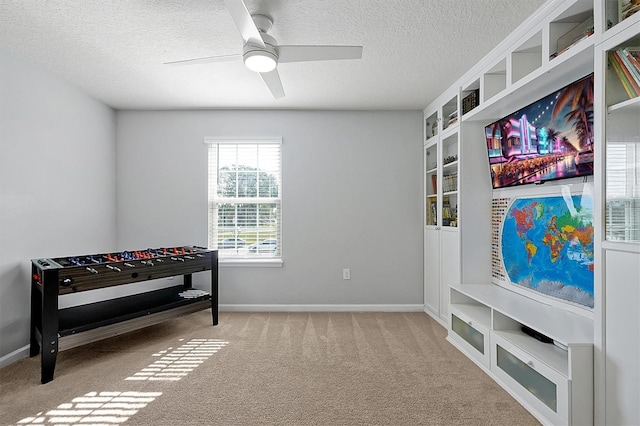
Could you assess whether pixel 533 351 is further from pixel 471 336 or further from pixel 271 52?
pixel 271 52

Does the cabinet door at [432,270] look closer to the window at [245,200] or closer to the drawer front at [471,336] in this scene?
the drawer front at [471,336]

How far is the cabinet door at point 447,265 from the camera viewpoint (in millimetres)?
3271

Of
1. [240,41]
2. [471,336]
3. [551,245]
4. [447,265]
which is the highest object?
[240,41]

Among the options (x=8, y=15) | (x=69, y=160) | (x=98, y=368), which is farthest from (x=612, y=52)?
(x=69, y=160)

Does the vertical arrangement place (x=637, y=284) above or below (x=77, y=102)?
below

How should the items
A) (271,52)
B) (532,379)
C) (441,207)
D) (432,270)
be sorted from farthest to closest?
(432,270), (441,207), (271,52), (532,379)

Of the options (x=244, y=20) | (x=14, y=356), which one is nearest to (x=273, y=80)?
(x=244, y=20)

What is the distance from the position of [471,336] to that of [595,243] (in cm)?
132

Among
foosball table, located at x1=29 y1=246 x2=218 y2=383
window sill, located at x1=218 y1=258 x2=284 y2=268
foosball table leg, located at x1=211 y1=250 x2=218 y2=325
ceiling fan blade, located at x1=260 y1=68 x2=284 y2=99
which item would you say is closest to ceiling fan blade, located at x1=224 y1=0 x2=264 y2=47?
ceiling fan blade, located at x1=260 y1=68 x2=284 y2=99

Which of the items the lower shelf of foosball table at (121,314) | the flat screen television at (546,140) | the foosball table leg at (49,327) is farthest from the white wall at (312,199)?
the foosball table leg at (49,327)

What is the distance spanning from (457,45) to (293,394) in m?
2.80

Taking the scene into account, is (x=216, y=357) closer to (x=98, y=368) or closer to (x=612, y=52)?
(x=98, y=368)

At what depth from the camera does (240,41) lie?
2498 millimetres

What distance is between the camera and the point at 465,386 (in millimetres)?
2275
